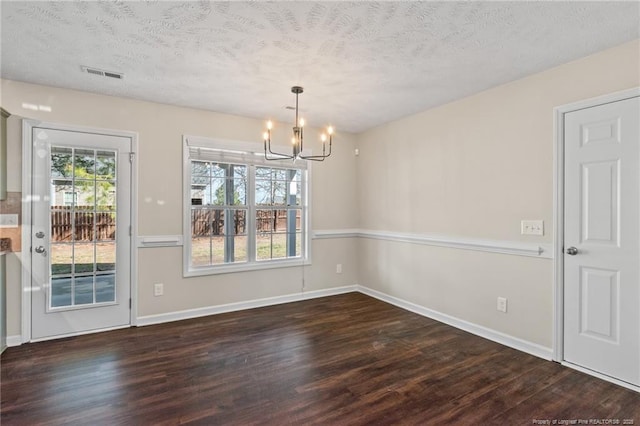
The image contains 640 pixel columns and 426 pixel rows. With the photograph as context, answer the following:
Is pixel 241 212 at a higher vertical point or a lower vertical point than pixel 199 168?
lower

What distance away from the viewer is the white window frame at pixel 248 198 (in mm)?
3949

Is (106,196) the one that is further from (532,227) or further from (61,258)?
(532,227)

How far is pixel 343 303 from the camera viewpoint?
4.54 metres

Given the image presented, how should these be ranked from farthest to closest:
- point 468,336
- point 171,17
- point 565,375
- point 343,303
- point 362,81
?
point 343,303, point 468,336, point 362,81, point 565,375, point 171,17

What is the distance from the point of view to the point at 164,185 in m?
3.83

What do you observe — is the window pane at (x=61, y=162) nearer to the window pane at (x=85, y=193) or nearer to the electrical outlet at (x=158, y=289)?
the window pane at (x=85, y=193)

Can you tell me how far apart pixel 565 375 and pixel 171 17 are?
12.7 ft

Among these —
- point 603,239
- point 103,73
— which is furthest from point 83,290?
point 603,239

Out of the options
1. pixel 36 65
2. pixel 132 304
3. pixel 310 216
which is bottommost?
pixel 132 304

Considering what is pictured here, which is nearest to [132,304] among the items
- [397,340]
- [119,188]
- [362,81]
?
[119,188]

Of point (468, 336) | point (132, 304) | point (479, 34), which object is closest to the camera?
point (479, 34)

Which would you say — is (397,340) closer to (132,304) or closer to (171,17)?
(132,304)

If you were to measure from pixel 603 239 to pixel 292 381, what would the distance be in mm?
2650

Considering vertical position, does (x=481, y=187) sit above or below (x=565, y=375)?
above
